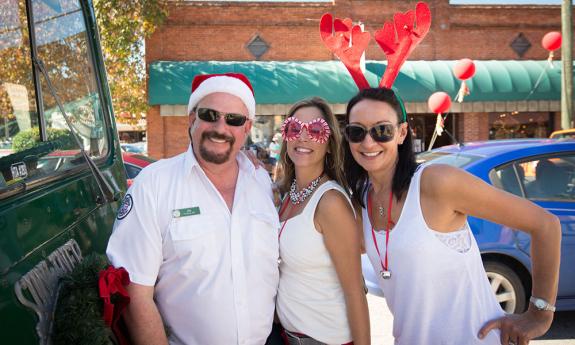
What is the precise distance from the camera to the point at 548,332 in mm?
4488

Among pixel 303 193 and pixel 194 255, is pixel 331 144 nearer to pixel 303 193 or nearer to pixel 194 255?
pixel 303 193

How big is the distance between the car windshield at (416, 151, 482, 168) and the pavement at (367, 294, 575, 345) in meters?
1.78

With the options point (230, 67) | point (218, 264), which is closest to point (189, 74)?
point (230, 67)

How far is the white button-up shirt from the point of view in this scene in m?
1.91

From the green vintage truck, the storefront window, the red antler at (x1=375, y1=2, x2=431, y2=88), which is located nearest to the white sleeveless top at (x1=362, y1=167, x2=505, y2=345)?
the red antler at (x1=375, y1=2, x2=431, y2=88)

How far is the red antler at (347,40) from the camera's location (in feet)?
8.22

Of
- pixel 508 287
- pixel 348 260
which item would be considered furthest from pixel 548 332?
pixel 348 260

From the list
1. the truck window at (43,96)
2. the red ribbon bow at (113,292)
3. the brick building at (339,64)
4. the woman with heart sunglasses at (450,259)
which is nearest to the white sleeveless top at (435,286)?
the woman with heart sunglasses at (450,259)

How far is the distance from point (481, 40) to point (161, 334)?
753 inches

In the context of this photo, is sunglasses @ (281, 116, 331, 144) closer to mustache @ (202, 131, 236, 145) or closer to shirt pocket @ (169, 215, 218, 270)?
mustache @ (202, 131, 236, 145)

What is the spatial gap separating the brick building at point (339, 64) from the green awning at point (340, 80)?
0.04 meters

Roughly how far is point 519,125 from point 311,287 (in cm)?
1904

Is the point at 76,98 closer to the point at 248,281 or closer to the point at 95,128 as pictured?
the point at 95,128

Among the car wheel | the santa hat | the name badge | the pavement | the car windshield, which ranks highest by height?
the santa hat
